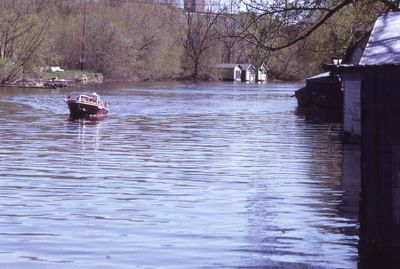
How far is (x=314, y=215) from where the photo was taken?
14.3m

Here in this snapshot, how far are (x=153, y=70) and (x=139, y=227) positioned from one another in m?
126

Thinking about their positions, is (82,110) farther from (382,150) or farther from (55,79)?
(55,79)

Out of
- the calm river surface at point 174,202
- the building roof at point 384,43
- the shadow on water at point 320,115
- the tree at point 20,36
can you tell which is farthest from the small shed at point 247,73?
the building roof at point 384,43

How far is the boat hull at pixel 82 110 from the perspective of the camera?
45250mm

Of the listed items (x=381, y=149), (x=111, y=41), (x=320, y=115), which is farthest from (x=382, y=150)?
(x=111, y=41)

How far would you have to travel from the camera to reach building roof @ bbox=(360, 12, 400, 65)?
1069 cm

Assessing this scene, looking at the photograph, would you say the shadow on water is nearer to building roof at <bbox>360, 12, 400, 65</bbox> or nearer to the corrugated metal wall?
building roof at <bbox>360, 12, 400, 65</bbox>

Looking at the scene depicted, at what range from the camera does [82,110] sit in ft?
149

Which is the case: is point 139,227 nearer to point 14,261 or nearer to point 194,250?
point 194,250

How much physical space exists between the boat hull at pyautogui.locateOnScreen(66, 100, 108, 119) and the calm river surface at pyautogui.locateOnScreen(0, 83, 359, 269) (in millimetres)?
12380

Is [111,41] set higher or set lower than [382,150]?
higher

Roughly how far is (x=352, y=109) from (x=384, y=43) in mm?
18327

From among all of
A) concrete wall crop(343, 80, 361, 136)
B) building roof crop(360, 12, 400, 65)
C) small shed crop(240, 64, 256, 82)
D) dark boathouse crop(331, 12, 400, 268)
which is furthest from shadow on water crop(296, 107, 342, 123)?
small shed crop(240, 64, 256, 82)

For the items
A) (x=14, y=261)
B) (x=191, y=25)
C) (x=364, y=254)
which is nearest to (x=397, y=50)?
(x=364, y=254)
